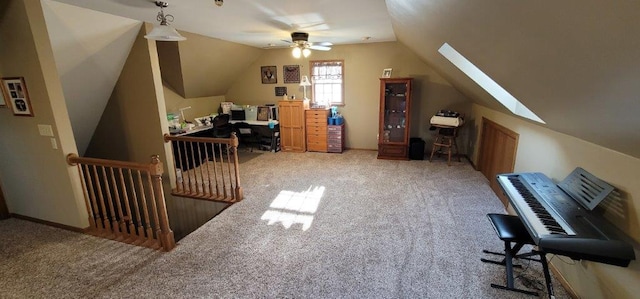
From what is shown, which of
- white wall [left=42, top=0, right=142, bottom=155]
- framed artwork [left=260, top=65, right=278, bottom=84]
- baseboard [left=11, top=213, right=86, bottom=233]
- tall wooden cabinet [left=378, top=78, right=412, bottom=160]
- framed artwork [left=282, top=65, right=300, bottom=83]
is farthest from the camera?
framed artwork [left=260, top=65, right=278, bottom=84]

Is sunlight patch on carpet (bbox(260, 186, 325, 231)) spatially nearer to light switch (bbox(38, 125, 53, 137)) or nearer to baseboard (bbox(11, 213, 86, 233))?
baseboard (bbox(11, 213, 86, 233))

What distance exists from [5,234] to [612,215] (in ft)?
17.9

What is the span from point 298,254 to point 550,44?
2351mm

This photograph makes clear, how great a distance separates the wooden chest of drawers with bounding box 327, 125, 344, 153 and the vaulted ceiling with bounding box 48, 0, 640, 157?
3131 mm

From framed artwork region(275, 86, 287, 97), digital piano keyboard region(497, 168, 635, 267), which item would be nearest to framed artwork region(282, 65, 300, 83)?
framed artwork region(275, 86, 287, 97)

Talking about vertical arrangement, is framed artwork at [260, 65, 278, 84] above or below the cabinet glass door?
above

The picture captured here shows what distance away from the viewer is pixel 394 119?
566 centimetres

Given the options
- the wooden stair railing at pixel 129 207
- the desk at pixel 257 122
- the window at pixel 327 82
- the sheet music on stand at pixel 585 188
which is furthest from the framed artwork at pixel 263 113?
the sheet music on stand at pixel 585 188

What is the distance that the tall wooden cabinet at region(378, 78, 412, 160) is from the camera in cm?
545

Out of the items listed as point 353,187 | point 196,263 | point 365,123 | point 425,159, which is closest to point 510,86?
point 353,187

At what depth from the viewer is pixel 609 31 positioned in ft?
2.59

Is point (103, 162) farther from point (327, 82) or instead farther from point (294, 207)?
point (327, 82)

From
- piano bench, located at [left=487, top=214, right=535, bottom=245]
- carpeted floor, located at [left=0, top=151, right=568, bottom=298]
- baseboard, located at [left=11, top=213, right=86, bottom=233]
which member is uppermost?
piano bench, located at [left=487, top=214, right=535, bottom=245]

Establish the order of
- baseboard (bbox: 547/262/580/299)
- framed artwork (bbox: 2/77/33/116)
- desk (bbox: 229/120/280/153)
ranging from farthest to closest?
desk (bbox: 229/120/280/153) → framed artwork (bbox: 2/77/33/116) → baseboard (bbox: 547/262/580/299)
